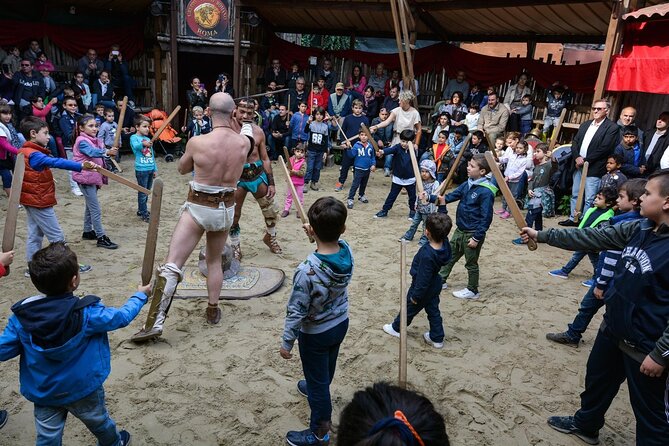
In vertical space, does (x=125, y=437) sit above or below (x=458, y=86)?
below

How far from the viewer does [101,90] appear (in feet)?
33.7

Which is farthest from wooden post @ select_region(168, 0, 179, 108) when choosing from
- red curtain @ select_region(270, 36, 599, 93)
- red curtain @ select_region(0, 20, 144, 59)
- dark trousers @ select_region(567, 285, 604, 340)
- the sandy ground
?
dark trousers @ select_region(567, 285, 604, 340)

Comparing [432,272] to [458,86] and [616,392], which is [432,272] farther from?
[458,86]

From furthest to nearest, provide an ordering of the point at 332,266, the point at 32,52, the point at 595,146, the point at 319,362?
the point at 32,52 < the point at 595,146 < the point at 319,362 < the point at 332,266

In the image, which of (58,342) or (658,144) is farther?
(658,144)

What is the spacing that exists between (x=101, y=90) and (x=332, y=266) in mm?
9845

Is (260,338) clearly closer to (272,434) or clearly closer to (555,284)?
(272,434)

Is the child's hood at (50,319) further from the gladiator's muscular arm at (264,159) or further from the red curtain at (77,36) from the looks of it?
the red curtain at (77,36)

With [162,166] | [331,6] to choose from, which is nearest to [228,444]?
[162,166]

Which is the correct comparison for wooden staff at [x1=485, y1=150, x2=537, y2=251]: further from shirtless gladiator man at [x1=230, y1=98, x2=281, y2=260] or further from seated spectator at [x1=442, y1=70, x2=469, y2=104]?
seated spectator at [x1=442, y1=70, x2=469, y2=104]

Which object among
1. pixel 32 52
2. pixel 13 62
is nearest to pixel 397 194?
pixel 32 52

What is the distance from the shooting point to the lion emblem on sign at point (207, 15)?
1126 cm

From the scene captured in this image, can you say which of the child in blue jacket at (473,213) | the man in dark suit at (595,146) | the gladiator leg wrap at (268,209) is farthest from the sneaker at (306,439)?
the man in dark suit at (595,146)

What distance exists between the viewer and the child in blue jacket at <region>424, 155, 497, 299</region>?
4621 millimetres
